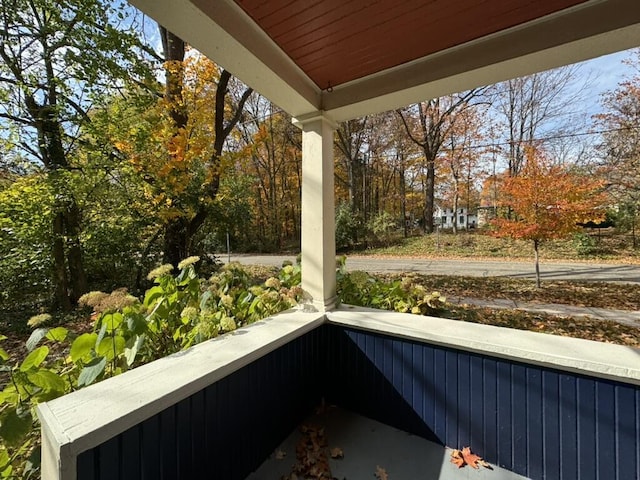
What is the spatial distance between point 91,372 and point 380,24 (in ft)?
6.14

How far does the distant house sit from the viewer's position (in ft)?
36.4

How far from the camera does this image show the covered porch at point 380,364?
0.94m

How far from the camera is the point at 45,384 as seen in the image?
952 millimetres

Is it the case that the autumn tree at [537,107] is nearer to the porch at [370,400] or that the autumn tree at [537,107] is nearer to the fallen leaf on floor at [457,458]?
the porch at [370,400]

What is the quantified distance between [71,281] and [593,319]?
7959 millimetres

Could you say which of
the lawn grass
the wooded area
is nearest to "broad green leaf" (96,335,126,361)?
the wooded area

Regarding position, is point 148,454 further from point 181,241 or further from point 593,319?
point 593,319

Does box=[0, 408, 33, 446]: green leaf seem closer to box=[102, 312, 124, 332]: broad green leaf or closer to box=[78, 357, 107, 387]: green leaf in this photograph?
box=[78, 357, 107, 387]: green leaf

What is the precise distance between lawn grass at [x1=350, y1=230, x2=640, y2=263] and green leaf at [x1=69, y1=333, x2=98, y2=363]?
9684 mm

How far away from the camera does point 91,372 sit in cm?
102

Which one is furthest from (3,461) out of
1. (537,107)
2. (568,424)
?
(537,107)

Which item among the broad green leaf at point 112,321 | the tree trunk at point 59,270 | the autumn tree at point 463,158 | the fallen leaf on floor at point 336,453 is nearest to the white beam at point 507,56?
the broad green leaf at point 112,321

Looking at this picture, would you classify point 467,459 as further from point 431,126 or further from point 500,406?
point 431,126

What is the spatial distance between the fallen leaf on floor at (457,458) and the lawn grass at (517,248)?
8445 millimetres
